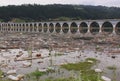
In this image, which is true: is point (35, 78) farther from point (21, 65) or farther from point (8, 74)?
point (21, 65)

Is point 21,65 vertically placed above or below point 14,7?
below

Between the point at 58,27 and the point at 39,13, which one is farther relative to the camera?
the point at 39,13

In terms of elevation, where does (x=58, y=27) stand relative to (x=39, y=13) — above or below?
below

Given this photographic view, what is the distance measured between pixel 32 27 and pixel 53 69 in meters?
90.3

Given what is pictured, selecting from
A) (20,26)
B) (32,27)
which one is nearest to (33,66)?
(32,27)

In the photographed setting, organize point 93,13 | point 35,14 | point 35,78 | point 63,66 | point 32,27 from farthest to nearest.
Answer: point 93,13 → point 35,14 → point 32,27 → point 63,66 → point 35,78

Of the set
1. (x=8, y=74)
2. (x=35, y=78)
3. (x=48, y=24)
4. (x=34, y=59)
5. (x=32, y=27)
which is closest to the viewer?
(x=35, y=78)

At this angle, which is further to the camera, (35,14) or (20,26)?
(35,14)

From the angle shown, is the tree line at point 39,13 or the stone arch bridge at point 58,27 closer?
the stone arch bridge at point 58,27

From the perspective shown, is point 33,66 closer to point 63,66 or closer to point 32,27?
point 63,66

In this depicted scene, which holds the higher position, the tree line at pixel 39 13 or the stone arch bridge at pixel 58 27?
the tree line at pixel 39 13

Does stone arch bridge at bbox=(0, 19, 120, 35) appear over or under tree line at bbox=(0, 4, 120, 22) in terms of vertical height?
under

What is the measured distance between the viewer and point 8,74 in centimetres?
1335

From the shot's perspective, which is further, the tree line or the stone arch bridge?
the tree line
